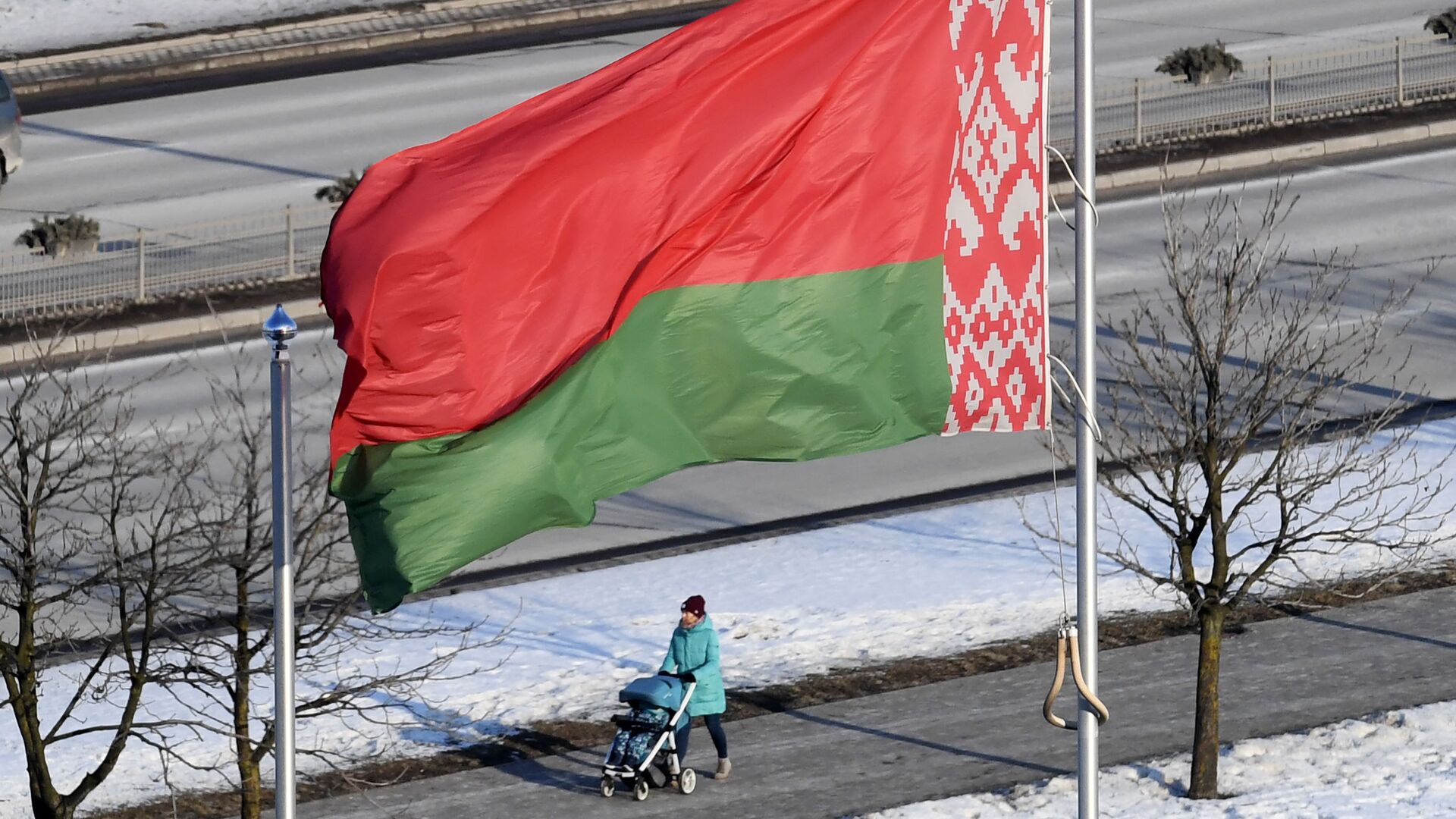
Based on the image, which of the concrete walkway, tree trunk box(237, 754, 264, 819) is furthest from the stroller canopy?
tree trunk box(237, 754, 264, 819)

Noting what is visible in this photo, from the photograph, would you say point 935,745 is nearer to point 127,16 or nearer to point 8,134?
point 8,134

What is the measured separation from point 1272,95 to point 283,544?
976 inches

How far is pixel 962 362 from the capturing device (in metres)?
8.89

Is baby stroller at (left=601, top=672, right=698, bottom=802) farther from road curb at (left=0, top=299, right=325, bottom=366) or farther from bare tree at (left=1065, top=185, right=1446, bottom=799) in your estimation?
road curb at (left=0, top=299, right=325, bottom=366)

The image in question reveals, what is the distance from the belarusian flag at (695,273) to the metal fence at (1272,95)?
73.0ft

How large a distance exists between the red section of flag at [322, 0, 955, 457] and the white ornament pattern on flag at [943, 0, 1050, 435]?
0.07m

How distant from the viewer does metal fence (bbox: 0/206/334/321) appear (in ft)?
91.2

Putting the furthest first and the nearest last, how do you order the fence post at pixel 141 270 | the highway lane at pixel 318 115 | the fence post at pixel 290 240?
1. the highway lane at pixel 318 115
2. the fence post at pixel 290 240
3. the fence post at pixel 141 270

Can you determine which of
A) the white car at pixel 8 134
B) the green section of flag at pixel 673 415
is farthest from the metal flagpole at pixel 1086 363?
the white car at pixel 8 134

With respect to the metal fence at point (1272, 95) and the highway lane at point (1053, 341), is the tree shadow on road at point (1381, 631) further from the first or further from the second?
the metal fence at point (1272, 95)

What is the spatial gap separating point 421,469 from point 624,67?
1783mm

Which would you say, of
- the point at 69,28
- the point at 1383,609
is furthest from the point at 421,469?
the point at 69,28

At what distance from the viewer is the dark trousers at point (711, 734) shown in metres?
15.6

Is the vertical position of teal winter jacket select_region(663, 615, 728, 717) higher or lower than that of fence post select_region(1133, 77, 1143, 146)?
lower
